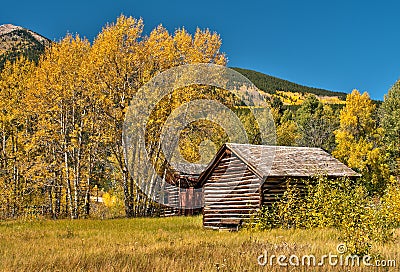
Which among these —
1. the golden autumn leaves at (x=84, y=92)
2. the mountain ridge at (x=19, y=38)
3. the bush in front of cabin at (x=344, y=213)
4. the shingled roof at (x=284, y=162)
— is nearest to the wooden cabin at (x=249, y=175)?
the shingled roof at (x=284, y=162)

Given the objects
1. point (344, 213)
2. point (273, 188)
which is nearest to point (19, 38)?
point (273, 188)

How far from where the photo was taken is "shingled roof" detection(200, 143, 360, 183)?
19.6m

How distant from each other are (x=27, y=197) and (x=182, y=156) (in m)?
11.5

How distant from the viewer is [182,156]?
33.1 m

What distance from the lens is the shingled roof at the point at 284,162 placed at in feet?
64.3

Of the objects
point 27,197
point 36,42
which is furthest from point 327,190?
point 36,42

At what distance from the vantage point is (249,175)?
2073cm

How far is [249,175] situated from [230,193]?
167cm

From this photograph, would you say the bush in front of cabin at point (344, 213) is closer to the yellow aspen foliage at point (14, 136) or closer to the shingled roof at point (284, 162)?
the shingled roof at point (284, 162)

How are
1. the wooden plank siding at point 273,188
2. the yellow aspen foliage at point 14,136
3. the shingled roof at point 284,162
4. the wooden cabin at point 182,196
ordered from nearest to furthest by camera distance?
the shingled roof at point 284,162
the wooden plank siding at point 273,188
the yellow aspen foliage at point 14,136
the wooden cabin at point 182,196

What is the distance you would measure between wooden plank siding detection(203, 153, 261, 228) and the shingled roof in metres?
0.56

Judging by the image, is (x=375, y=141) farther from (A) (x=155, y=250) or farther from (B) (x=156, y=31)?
(A) (x=155, y=250)

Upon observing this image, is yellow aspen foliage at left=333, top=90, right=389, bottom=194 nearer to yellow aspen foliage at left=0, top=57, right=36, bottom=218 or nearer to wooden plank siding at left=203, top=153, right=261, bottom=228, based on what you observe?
wooden plank siding at left=203, top=153, right=261, bottom=228

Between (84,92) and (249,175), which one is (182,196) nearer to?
(84,92)
